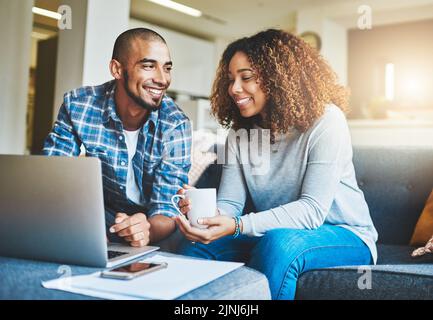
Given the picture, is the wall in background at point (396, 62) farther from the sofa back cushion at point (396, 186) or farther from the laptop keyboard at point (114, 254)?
the laptop keyboard at point (114, 254)

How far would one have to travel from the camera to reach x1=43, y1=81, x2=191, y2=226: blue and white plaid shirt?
1252 mm

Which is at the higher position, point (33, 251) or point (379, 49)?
point (379, 49)

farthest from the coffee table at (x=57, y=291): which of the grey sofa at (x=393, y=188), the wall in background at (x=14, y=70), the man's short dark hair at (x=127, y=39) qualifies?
the wall in background at (x=14, y=70)

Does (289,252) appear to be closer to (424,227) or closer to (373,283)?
(373,283)

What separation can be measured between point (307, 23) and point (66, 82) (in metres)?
4.41

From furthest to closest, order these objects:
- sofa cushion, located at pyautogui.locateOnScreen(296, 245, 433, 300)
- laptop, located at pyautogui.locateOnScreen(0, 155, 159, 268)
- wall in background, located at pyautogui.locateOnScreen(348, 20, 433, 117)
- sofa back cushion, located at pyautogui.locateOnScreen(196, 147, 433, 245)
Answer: wall in background, located at pyautogui.locateOnScreen(348, 20, 433, 117) → sofa back cushion, located at pyautogui.locateOnScreen(196, 147, 433, 245) → sofa cushion, located at pyautogui.locateOnScreen(296, 245, 433, 300) → laptop, located at pyautogui.locateOnScreen(0, 155, 159, 268)

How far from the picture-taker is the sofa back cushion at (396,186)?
1.57 meters

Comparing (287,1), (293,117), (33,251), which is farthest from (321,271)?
(287,1)

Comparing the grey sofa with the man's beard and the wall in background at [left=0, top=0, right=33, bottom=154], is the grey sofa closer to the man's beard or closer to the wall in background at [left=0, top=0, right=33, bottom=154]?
the man's beard

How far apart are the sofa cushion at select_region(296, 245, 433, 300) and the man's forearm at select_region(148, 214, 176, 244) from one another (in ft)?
1.19

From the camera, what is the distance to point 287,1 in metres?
5.02

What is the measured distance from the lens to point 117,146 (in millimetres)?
1251

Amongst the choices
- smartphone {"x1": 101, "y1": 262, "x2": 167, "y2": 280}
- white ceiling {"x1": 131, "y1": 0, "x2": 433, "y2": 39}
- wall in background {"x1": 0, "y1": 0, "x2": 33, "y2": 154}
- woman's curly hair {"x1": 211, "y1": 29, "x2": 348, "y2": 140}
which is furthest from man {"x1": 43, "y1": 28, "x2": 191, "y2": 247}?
white ceiling {"x1": 131, "y1": 0, "x2": 433, "y2": 39}

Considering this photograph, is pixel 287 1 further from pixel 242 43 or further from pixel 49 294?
pixel 49 294
